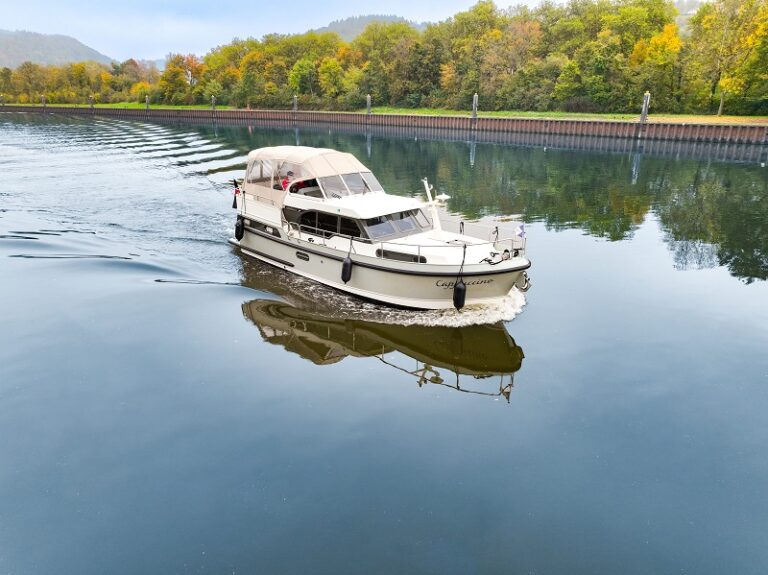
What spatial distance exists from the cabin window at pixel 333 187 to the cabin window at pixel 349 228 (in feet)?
4.75

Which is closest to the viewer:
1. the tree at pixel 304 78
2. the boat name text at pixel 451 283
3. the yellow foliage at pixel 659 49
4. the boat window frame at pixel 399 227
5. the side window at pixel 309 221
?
the boat name text at pixel 451 283

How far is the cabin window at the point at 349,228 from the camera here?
15500 millimetres

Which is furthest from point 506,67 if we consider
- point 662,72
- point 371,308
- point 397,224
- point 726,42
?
point 371,308

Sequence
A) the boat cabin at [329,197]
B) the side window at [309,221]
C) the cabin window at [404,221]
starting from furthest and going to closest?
the side window at [309,221], the cabin window at [404,221], the boat cabin at [329,197]

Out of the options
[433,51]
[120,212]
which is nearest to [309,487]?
[120,212]

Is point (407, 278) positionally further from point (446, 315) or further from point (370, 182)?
point (370, 182)

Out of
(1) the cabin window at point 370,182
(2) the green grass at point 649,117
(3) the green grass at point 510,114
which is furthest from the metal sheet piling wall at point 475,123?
(1) the cabin window at point 370,182

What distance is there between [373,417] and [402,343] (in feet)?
11.5

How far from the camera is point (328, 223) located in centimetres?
1620

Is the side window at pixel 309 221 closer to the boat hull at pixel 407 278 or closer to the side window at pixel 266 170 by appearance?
the boat hull at pixel 407 278

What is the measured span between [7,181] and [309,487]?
35.6m

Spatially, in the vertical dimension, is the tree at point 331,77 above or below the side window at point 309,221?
above

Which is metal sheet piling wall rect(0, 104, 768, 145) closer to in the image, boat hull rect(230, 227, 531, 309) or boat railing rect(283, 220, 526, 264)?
boat railing rect(283, 220, 526, 264)

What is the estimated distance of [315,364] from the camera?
12641mm
